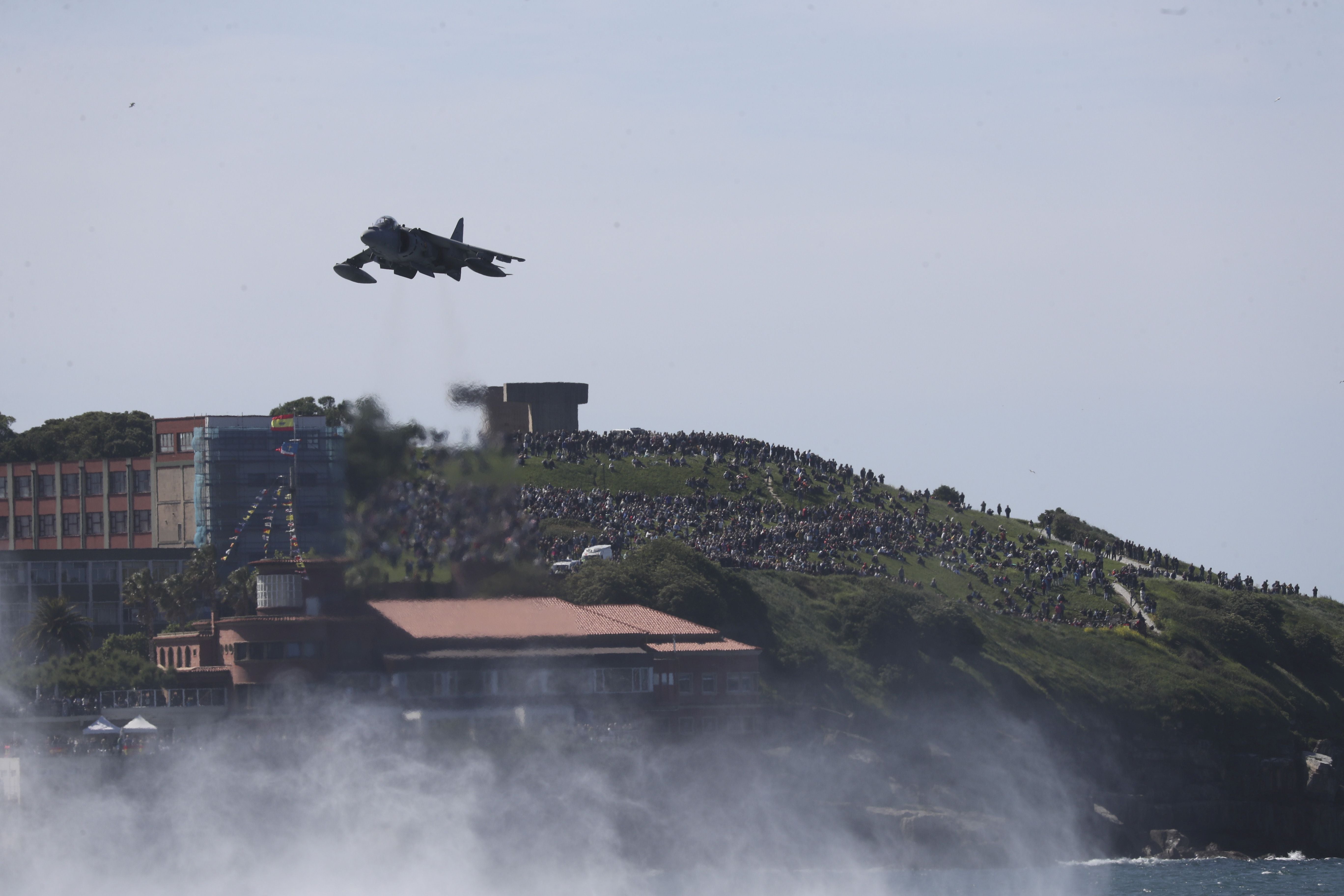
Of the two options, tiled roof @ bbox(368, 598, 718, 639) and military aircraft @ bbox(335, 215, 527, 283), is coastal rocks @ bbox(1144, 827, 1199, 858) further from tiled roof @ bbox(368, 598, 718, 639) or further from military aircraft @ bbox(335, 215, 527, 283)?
military aircraft @ bbox(335, 215, 527, 283)

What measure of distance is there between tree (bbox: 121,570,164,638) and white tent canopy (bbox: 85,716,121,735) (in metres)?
21.6

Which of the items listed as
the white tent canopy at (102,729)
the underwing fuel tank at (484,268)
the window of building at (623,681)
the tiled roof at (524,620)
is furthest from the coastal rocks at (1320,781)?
the underwing fuel tank at (484,268)

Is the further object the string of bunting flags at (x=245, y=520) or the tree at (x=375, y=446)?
the string of bunting flags at (x=245, y=520)

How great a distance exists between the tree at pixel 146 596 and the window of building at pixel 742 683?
36.0 m

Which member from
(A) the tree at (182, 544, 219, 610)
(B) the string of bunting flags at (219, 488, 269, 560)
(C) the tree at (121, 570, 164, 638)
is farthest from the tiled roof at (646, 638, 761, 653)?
(C) the tree at (121, 570, 164, 638)

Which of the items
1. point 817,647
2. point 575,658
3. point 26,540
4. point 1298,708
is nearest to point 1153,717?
point 1298,708

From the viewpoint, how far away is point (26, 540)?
14538 cm

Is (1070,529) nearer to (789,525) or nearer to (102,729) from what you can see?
(789,525)

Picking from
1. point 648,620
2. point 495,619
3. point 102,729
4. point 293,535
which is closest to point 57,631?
point 293,535

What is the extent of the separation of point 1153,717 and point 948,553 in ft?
68.0

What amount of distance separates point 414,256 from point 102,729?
38959mm

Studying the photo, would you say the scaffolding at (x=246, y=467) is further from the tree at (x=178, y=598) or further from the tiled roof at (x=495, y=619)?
the tiled roof at (x=495, y=619)

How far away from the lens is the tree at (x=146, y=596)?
10531cm

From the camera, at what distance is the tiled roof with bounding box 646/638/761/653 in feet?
334
